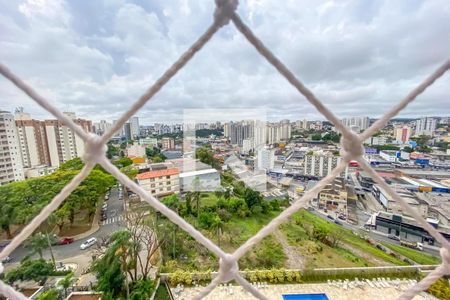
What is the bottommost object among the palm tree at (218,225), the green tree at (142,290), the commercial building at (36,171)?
the green tree at (142,290)

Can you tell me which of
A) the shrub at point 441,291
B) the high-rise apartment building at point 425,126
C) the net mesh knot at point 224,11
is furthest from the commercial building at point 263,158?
the high-rise apartment building at point 425,126

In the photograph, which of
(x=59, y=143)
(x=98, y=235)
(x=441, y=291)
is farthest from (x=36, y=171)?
(x=441, y=291)

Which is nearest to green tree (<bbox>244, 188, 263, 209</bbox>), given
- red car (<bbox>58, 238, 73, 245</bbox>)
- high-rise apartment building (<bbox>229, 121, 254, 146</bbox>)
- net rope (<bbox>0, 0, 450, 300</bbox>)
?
red car (<bbox>58, 238, 73, 245</bbox>)

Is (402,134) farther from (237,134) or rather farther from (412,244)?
(412,244)

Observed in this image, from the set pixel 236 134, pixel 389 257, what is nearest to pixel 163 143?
pixel 236 134

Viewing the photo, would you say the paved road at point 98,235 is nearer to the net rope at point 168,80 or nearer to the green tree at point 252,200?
the green tree at point 252,200

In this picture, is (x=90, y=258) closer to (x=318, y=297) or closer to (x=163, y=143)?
(x=318, y=297)
